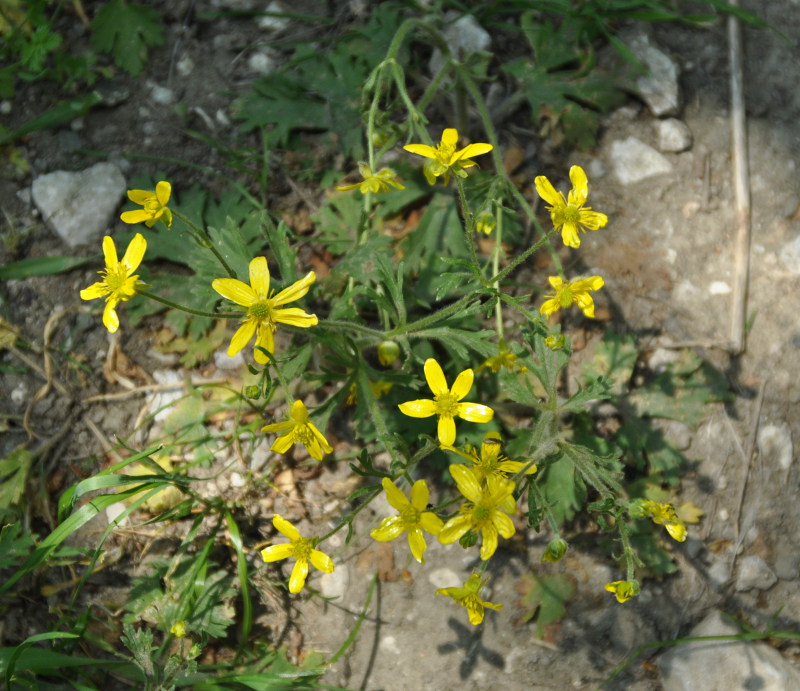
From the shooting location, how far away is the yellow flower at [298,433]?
113 inches

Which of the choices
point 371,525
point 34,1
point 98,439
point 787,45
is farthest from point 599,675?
point 34,1

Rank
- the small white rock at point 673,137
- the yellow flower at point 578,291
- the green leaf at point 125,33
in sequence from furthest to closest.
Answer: the green leaf at point 125,33
the small white rock at point 673,137
the yellow flower at point 578,291

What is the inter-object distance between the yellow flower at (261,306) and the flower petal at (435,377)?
0.57 m

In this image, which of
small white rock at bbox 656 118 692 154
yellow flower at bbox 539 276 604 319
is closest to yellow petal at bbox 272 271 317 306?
yellow flower at bbox 539 276 604 319

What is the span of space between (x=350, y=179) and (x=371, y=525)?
1.98 meters

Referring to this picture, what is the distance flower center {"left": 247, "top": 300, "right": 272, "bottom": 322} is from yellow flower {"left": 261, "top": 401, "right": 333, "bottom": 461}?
345mm

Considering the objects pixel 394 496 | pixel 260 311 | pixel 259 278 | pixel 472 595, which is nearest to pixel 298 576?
pixel 394 496

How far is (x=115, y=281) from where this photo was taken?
282 centimetres

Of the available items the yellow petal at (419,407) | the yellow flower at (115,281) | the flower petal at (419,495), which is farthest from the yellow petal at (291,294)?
the flower petal at (419,495)

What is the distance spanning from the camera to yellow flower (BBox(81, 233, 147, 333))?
274 cm

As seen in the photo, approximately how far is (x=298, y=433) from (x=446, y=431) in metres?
0.58

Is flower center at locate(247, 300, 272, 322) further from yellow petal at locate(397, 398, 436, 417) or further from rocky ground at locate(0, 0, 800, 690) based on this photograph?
rocky ground at locate(0, 0, 800, 690)

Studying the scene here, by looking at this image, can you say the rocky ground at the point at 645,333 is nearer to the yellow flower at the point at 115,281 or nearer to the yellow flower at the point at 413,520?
the yellow flower at the point at 413,520

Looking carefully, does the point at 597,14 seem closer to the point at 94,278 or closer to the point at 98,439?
the point at 94,278
